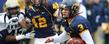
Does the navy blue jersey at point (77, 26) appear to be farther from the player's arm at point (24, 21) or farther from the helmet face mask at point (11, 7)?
the helmet face mask at point (11, 7)

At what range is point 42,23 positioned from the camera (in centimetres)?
532

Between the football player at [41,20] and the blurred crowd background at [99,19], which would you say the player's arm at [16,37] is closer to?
the football player at [41,20]

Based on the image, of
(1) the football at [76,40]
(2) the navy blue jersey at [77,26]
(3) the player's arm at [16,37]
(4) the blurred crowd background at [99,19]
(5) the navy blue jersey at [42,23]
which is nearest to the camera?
(2) the navy blue jersey at [77,26]

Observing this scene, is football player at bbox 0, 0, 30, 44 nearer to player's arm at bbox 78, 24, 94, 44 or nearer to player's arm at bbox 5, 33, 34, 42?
player's arm at bbox 5, 33, 34, 42

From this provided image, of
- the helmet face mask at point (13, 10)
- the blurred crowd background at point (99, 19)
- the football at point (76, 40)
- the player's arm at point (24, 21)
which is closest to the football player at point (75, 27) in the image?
the football at point (76, 40)

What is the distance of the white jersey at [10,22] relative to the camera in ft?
17.7

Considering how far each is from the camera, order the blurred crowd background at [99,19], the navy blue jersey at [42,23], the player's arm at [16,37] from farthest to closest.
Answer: the blurred crowd background at [99,19], the player's arm at [16,37], the navy blue jersey at [42,23]

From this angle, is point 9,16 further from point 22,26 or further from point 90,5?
point 90,5

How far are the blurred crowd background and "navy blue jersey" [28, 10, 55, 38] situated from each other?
145cm

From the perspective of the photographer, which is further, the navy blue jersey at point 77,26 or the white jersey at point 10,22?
the white jersey at point 10,22

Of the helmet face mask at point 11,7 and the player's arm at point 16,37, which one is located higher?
the helmet face mask at point 11,7

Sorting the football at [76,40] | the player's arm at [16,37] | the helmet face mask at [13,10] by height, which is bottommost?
the football at [76,40]

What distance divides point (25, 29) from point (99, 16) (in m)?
Result: 1.77

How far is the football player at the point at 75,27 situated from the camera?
16.0ft
